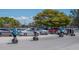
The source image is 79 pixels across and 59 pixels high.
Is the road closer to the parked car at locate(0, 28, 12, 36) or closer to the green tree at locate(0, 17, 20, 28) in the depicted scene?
the parked car at locate(0, 28, 12, 36)

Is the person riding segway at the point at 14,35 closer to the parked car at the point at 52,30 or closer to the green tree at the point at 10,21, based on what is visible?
the green tree at the point at 10,21

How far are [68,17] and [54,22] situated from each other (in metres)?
0.50

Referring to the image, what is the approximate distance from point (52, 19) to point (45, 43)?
0.80 m

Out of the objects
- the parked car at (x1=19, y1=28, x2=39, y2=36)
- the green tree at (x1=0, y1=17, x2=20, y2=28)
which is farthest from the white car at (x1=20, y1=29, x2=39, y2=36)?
the green tree at (x1=0, y1=17, x2=20, y2=28)

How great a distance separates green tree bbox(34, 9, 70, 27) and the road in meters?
0.57

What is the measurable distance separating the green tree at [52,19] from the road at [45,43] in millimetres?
569

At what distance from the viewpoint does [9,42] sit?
14.2 metres

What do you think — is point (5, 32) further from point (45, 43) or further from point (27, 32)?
point (45, 43)

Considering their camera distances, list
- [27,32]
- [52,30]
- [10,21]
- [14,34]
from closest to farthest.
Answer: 1. [10,21]
2. [52,30]
3. [14,34]
4. [27,32]

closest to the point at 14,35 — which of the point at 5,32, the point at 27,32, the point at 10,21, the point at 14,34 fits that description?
the point at 14,34

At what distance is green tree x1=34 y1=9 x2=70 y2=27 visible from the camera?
13.7 metres

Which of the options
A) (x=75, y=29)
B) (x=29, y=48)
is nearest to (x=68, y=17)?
(x=75, y=29)

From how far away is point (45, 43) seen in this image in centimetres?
1406

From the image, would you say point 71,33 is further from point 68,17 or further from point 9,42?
point 9,42
